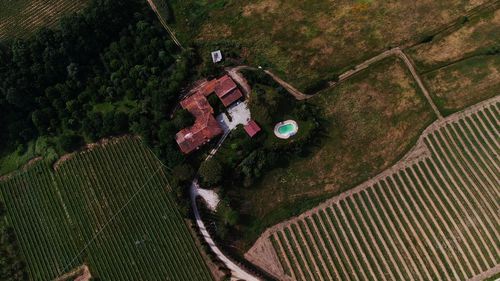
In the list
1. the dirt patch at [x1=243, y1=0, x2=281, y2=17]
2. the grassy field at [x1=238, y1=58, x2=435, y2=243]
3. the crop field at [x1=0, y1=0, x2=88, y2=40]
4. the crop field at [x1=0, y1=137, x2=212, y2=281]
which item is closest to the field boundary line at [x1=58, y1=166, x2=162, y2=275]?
the crop field at [x1=0, y1=137, x2=212, y2=281]

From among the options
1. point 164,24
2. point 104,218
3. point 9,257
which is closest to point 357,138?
point 164,24

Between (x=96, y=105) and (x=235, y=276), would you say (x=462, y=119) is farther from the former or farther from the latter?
(x=96, y=105)

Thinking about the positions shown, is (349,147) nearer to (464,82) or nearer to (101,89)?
(464,82)

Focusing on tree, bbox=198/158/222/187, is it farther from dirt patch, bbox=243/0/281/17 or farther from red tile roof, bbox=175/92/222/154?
dirt patch, bbox=243/0/281/17

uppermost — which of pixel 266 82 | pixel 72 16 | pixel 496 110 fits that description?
pixel 72 16

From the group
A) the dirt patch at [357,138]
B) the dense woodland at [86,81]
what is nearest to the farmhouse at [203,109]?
the dense woodland at [86,81]

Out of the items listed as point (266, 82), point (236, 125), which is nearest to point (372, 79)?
point (266, 82)

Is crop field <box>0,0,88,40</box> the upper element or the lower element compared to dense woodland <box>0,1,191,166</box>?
upper
